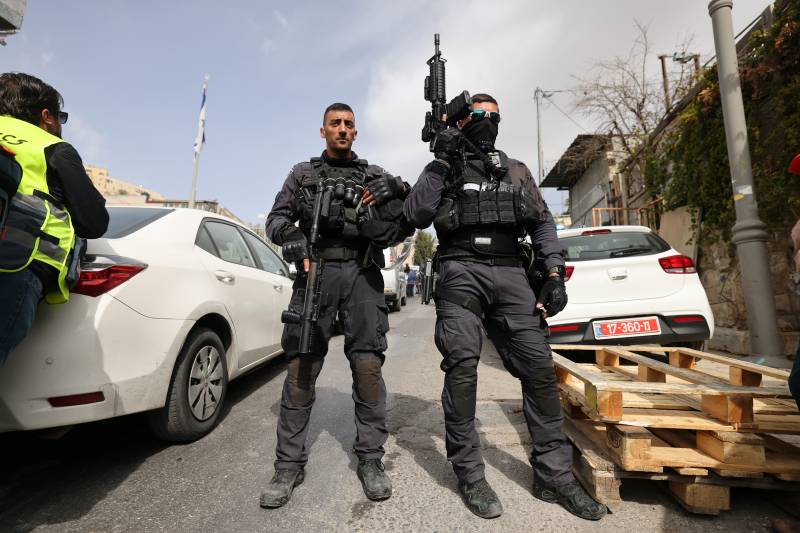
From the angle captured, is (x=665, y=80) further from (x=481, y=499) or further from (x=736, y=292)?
(x=481, y=499)

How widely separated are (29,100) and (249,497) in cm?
203

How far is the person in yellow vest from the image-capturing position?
1.58 meters

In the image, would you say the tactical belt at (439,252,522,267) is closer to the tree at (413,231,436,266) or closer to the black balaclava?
the black balaclava

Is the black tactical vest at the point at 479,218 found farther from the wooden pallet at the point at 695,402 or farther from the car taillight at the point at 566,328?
the car taillight at the point at 566,328

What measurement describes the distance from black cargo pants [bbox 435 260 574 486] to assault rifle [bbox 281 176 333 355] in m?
0.63

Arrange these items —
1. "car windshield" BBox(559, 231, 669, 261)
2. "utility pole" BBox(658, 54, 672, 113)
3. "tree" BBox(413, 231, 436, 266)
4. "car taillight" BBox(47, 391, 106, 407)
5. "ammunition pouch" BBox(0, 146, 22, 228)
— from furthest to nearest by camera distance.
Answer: "tree" BBox(413, 231, 436, 266) → "utility pole" BBox(658, 54, 672, 113) → "car windshield" BBox(559, 231, 669, 261) → "car taillight" BBox(47, 391, 106, 407) → "ammunition pouch" BBox(0, 146, 22, 228)

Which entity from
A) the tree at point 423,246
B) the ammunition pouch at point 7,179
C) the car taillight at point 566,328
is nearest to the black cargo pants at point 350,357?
the ammunition pouch at point 7,179

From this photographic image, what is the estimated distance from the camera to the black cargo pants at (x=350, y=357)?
2258 mm

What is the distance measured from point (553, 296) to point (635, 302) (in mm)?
2104

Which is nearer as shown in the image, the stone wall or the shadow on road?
the shadow on road

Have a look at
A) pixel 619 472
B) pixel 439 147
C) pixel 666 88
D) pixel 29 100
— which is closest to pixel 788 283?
pixel 619 472

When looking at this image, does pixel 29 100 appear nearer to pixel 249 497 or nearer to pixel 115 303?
pixel 115 303

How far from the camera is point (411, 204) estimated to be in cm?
224

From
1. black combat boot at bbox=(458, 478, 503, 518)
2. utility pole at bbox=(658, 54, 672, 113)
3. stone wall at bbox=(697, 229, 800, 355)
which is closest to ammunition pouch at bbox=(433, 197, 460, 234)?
black combat boot at bbox=(458, 478, 503, 518)
